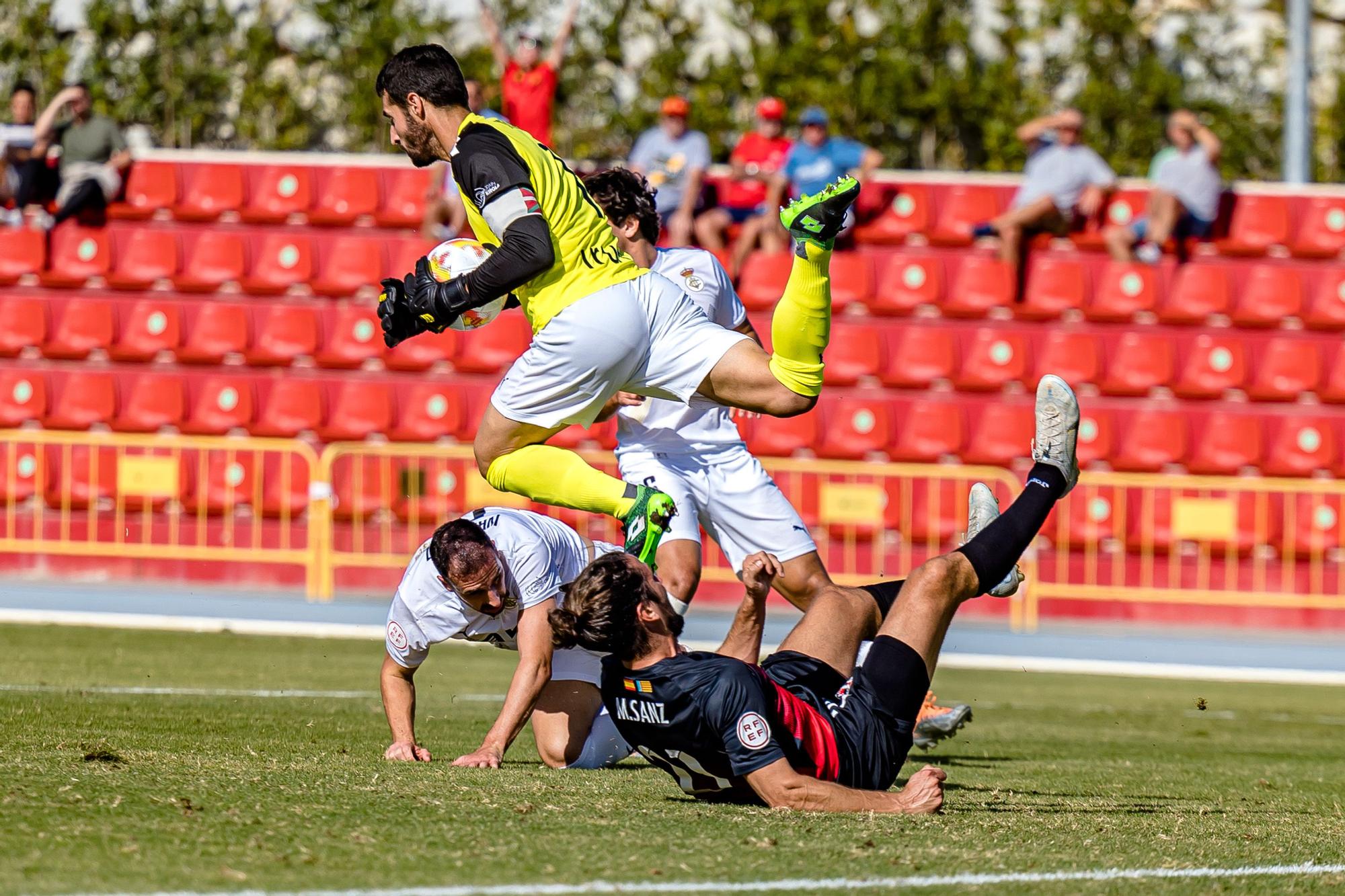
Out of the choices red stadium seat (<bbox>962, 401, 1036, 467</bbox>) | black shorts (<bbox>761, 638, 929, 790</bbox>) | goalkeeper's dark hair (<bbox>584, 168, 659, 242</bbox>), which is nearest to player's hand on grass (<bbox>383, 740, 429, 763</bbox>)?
black shorts (<bbox>761, 638, 929, 790</bbox>)

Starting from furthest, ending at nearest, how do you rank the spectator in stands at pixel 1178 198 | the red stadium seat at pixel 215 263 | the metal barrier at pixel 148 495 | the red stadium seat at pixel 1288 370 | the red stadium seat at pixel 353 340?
the red stadium seat at pixel 215 263 < the red stadium seat at pixel 353 340 < the red stadium seat at pixel 1288 370 < the spectator in stands at pixel 1178 198 < the metal barrier at pixel 148 495

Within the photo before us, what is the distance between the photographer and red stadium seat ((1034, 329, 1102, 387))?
17312mm

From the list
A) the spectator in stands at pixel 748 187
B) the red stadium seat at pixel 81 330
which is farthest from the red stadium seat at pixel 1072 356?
the red stadium seat at pixel 81 330

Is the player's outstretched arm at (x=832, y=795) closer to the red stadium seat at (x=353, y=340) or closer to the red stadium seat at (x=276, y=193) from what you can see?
the red stadium seat at (x=353, y=340)

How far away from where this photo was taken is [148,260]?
1855 cm

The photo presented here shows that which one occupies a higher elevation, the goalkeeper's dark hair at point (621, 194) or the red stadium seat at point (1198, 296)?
the red stadium seat at point (1198, 296)

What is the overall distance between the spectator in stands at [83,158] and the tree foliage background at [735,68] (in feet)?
7.82

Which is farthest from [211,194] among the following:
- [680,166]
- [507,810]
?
[507,810]

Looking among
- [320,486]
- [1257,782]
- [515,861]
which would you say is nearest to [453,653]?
[320,486]

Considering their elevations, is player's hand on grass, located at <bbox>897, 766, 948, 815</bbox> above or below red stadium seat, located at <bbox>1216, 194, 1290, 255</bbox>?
below

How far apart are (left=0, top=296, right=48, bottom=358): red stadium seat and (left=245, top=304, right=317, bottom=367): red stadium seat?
2.19 metres

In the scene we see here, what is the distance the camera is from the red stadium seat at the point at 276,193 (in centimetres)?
1872

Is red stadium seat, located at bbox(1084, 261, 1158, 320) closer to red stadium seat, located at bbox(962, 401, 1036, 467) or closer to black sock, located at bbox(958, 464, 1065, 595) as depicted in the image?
red stadium seat, located at bbox(962, 401, 1036, 467)

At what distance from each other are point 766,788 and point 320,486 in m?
10.4
